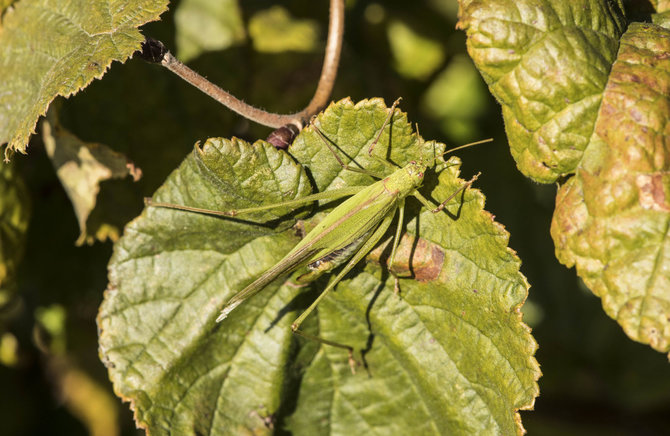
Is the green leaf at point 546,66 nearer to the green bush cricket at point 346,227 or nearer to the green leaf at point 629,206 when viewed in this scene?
the green leaf at point 629,206

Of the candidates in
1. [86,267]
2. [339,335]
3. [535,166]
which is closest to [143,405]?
[339,335]

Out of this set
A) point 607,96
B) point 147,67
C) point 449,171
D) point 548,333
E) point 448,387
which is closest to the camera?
point 607,96

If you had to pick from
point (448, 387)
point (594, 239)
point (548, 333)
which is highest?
point (594, 239)

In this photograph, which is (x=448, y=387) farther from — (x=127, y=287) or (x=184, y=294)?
(x=127, y=287)

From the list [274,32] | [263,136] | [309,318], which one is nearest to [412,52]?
[274,32]

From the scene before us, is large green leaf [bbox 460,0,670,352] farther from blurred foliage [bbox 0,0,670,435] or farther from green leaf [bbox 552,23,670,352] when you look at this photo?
blurred foliage [bbox 0,0,670,435]

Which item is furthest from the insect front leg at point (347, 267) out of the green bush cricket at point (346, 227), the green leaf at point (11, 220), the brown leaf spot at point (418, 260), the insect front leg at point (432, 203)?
the green leaf at point (11, 220)
